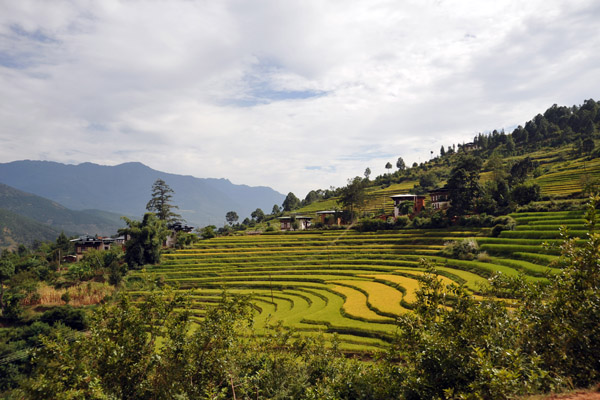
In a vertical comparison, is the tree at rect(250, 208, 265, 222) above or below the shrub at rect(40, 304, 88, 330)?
above

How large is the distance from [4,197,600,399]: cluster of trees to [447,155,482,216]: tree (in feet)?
159

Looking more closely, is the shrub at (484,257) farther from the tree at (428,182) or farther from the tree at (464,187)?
the tree at (428,182)

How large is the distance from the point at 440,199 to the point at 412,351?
2517 inches

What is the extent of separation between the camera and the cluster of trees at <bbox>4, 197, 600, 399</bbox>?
24.3 feet

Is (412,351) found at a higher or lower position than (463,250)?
higher

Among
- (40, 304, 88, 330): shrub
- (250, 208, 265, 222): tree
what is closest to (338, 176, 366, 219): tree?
(40, 304, 88, 330): shrub

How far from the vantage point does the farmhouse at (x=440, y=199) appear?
65062 millimetres

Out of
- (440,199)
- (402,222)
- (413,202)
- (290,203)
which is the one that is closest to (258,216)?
(290,203)

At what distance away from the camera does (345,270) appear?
44875mm

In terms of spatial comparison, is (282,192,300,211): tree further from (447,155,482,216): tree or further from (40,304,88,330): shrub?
(40,304,88,330): shrub

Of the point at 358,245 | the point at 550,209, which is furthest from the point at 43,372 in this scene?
the point at 550,209

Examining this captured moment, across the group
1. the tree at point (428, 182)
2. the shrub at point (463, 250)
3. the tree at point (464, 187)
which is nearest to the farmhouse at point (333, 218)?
the tree at point (464, 187)

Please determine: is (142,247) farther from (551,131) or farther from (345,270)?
(551,131)

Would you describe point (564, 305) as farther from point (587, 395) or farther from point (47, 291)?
point (47, 291)
